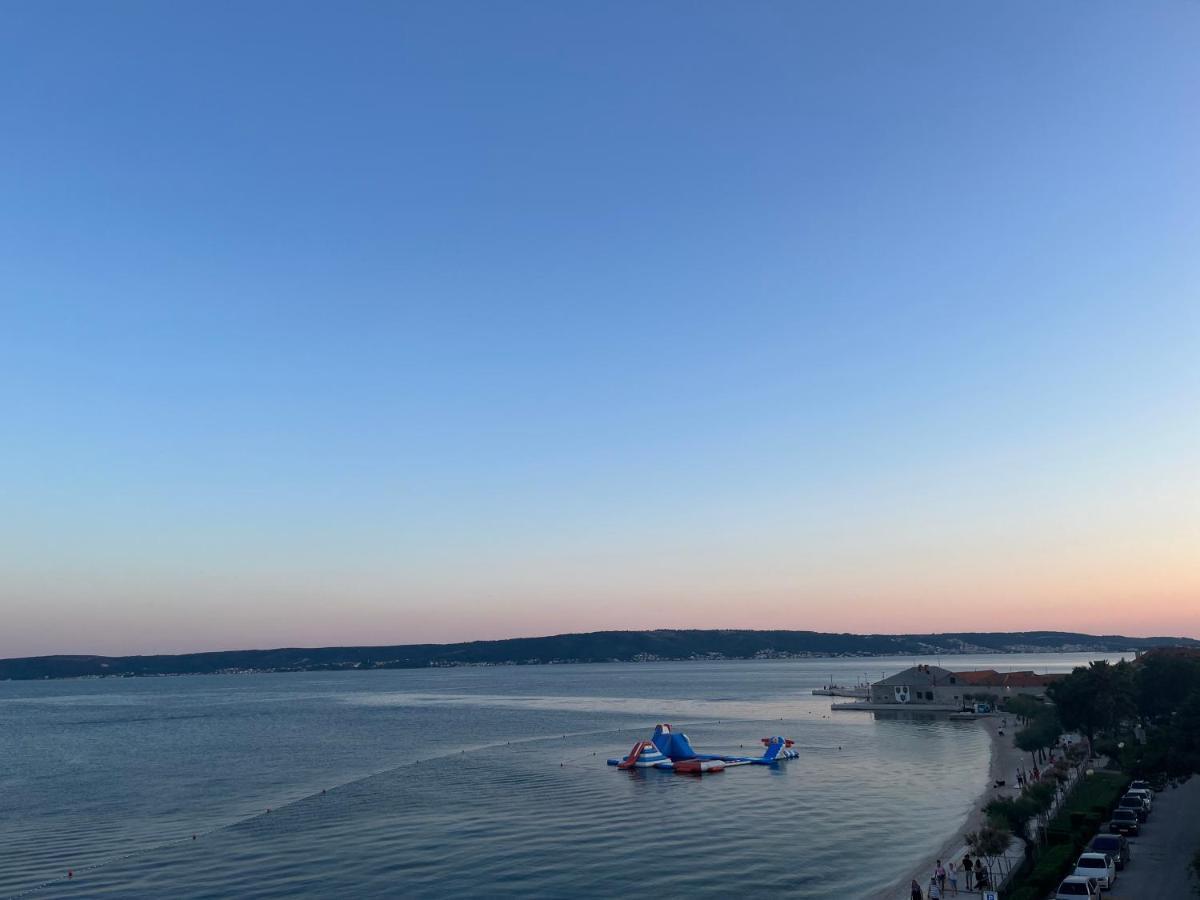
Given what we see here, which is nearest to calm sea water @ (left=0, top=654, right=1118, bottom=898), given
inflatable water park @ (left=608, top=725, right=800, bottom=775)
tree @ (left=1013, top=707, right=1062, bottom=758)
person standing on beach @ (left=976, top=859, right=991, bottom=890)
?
inflatable water park @ (left=608, top=725, right=800, bottom=775)

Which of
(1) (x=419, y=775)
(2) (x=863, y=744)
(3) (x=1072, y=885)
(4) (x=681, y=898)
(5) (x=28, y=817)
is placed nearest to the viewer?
(3) (x=1072, y=885)

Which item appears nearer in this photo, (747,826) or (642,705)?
(747,826)

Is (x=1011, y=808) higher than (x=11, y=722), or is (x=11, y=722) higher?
(x=1011, y=808)

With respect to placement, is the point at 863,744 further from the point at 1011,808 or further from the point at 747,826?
the point at 1011,808

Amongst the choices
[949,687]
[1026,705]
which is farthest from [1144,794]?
[949,687]

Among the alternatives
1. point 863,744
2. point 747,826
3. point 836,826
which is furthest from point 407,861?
point 863,744

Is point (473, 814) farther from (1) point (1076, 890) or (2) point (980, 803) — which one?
(1) point (1076, 890)
